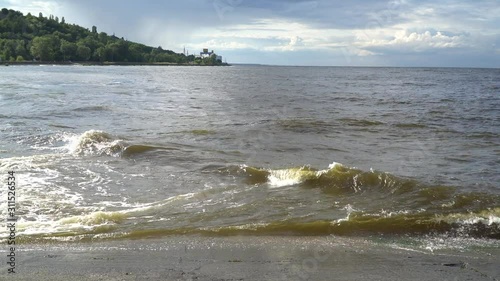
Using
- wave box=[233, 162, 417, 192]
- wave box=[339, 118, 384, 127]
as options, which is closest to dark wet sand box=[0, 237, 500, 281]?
wave box=[233, 162, 417, 192]

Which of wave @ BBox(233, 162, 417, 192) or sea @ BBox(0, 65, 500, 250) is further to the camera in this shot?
wave @ BBox(233, 162, 417, 192)

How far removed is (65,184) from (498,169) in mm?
13023

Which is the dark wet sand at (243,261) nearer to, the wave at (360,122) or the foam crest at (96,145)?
the foam crest at (96,145)

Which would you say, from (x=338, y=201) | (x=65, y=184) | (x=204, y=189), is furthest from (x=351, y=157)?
(x=65, y=184)

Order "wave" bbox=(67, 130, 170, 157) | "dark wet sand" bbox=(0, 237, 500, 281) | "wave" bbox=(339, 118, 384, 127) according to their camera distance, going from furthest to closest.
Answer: "wave" bbox=(339, 118, 384, 127), "wave" bbox=(67, 130, 170, 157), "dark wet sand" bbox=(0, 237, 500, 281)

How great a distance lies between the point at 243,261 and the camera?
7.21 m

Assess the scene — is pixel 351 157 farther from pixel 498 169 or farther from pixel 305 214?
pixel 305 214

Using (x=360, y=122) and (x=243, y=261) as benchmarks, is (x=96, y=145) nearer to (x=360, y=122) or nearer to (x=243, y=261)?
(x=243, y=261)

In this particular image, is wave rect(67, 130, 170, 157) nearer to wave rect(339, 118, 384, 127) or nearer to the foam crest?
the foam crest

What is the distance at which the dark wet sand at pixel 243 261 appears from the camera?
6656 millimetres

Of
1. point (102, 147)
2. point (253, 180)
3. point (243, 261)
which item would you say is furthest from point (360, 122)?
point (243, 261)

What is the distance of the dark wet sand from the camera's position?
666 cm

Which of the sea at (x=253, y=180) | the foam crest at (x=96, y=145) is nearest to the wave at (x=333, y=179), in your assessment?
the sea at (x=253, y=180)

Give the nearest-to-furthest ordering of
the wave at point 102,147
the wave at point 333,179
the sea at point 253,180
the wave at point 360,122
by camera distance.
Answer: the sea at point 253,180
the wave at point 333,179
the wave at point 102,147
the wave at point 360,122
